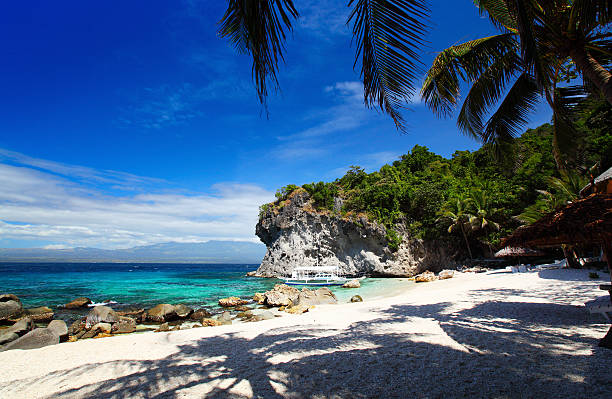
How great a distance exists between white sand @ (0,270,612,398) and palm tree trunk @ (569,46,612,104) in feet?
12.3

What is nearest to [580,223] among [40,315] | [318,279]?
[40,315]

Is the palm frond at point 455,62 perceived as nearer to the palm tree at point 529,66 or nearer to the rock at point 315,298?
the palm tree at point 529,66

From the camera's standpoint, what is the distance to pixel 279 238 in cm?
3809

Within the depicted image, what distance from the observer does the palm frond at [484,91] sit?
5930 millimetres

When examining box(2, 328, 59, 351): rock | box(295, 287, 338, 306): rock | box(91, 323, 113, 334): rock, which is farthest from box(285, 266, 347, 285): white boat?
box(2, 328, 59, 351): rock

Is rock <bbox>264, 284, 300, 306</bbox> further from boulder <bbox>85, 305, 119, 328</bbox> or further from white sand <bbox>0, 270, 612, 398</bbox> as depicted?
white sand <bbox>0, 270, 612, 398</bbox>

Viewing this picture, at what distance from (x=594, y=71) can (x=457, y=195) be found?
89.9ft

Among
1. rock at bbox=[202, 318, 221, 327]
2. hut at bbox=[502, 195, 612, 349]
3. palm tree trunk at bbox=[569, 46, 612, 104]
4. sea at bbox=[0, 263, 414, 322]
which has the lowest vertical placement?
sea at bbox=[0, 263, 414, 322]

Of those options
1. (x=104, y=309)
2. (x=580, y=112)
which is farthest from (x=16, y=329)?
(x=580, y=112)

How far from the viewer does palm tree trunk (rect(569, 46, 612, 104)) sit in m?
4.11

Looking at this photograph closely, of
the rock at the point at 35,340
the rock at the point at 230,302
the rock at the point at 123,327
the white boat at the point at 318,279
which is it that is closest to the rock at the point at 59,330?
the rock at the point at 35,340

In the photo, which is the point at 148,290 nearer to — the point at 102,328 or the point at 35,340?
the point at 102,328

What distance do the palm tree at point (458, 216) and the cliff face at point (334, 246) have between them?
3.52m

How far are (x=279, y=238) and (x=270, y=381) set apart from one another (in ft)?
114
